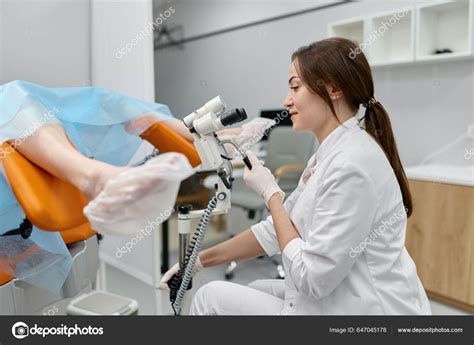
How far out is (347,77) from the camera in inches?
37.2

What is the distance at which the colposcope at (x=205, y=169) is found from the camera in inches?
37.4

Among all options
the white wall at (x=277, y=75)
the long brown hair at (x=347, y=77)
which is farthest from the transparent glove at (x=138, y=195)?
the white wall at (x=277, y=75)

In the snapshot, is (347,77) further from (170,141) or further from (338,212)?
(170,141)

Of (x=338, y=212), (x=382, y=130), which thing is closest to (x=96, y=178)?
(x=338, y=212)

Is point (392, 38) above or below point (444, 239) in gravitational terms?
above

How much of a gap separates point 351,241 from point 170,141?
25.7 inches

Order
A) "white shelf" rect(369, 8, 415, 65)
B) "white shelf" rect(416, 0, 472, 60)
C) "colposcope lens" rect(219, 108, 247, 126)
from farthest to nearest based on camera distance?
"white shelf" rect(369, 8, 415, 65)
"white shelf" rect(416, 0, 472, 60)
"colposcope lens" rect(219, 108, 247, 126)

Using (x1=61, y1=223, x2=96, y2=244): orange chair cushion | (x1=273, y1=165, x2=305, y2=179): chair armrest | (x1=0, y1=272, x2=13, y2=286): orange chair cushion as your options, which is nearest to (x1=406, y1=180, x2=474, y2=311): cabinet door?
(x1=273, y1=165, x2=305, y2=179): chair armrest

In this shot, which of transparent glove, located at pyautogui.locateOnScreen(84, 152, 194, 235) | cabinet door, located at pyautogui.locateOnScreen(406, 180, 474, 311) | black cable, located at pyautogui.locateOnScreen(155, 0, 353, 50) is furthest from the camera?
black cable, located at pyautogui.locateOnScreen(155, 0, 353, 50)

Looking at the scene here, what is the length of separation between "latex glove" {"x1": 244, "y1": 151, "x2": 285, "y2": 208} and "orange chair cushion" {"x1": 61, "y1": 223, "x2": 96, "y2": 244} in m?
0.52

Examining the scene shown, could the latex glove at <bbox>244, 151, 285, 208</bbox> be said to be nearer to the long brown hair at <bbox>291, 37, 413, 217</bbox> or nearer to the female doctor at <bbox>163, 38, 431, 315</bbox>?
the female doctor at <bbox>163, 38, 431, 315</bbox>

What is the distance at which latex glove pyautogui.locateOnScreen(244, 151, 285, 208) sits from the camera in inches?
40.2

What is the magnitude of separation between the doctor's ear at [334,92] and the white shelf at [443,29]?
1.51 meters
